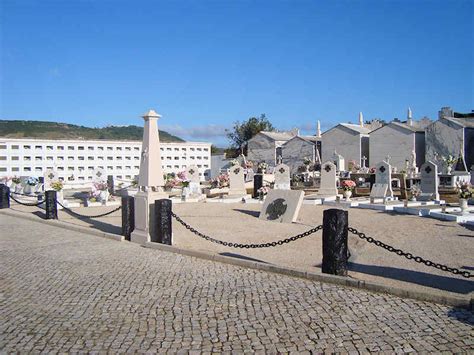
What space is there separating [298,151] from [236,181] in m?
18.0

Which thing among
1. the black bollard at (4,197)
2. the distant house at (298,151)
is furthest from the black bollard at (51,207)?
the distant house at (298,151)

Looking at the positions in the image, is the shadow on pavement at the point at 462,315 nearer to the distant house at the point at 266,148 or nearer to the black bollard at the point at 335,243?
the black bollard at the point at 335,243

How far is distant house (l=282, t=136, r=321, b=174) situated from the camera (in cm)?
3547

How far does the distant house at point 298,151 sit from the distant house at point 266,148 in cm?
141

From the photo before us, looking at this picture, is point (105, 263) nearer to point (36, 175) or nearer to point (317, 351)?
point (317, 351)

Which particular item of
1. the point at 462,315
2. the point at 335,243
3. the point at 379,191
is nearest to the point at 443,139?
the point at 379,191

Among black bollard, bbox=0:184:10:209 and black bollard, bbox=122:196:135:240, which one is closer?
black bollard, bbox=122:196:135:240

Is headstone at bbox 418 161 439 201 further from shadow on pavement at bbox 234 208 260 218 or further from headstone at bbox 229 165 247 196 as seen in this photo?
headstone at bbox 229 165 247 196

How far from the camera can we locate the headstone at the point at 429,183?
15541 millimetres

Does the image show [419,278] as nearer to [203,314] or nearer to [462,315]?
[462,315]

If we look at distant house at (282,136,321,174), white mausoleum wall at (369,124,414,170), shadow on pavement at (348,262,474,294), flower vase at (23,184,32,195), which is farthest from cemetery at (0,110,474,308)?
distant house at (282,136,321,174)

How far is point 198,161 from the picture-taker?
30.8 metres

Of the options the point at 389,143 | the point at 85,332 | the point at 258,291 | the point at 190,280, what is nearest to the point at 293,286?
the point at 258,291

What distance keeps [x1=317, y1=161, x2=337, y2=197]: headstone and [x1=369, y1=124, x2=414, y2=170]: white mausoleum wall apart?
14329mm
